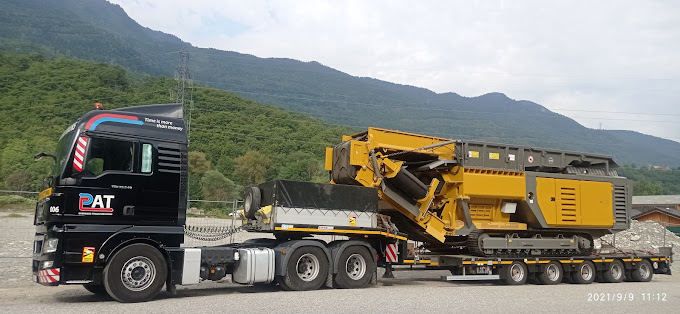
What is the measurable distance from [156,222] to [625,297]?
33.7ft

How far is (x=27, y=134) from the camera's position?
6203 cm

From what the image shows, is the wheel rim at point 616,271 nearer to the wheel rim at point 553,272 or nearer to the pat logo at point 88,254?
the wheel rim at point 553,272

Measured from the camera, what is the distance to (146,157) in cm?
1041

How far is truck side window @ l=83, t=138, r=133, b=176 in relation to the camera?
9.87 meters

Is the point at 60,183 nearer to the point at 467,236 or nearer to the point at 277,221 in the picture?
the point at 277,221

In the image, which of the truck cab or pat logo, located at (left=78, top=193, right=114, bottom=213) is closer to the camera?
the truck cab

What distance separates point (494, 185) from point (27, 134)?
199 feet

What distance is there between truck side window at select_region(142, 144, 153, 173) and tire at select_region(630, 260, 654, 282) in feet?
47.9

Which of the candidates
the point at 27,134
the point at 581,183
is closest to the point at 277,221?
the point at 581,183

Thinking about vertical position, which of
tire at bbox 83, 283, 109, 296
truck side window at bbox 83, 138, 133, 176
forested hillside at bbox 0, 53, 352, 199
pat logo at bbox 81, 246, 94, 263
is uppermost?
forested hillside at bbox 0, 53, 352, 199

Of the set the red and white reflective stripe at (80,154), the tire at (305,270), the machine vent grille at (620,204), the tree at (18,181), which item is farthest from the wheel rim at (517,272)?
the tree at (18,181)

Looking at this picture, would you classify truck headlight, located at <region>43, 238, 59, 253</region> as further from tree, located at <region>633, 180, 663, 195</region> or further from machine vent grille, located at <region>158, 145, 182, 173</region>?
tree, located at <region>633, 180, 663, 195</region>

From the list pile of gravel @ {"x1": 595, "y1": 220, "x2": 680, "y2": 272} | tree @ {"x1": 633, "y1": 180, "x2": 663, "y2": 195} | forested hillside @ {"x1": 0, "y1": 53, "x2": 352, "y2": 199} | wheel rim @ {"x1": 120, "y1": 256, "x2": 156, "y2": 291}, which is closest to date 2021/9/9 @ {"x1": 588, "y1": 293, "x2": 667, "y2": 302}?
wheel rim @ {"x1": 120, "y1": 256, "x2": 156, "y2": 291}

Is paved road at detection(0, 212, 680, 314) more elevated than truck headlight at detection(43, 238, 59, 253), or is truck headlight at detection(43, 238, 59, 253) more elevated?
truck headlight at detection(43, 238, 59, 253)
